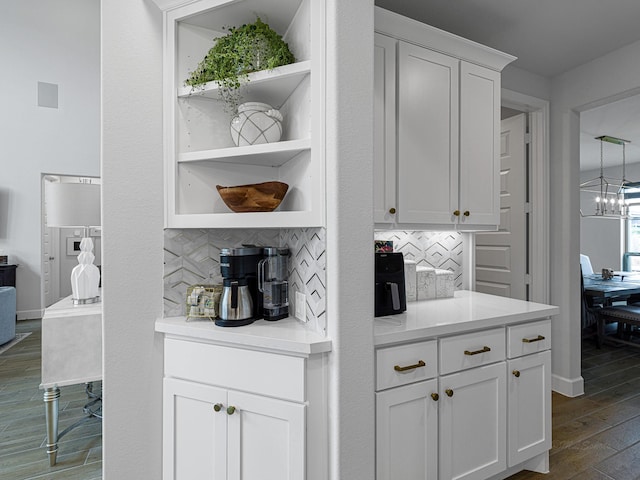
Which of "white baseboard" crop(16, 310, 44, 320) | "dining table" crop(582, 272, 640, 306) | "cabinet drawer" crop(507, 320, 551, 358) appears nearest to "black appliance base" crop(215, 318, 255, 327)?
"cabinet drawer" crop(507, 320, 551, 358)

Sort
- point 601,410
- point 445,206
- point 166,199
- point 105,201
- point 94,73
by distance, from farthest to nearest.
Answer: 1. point 94,73
2. point 601,410
3. point 445,206
4. point 166,199
5. point 105,201

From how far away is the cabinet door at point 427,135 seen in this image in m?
1.96

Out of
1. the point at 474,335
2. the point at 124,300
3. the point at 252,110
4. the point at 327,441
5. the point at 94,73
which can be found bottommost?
the point at 327,441

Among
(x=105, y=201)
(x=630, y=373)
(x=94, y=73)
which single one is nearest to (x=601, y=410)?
(x=630, y=373)

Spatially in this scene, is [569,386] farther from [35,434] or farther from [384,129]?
[35,434]

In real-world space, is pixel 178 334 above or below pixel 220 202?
below

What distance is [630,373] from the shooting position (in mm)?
3486

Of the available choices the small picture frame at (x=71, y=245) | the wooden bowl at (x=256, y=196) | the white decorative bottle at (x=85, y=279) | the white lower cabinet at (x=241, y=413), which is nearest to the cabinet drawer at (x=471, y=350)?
the white lower cabinet at (x=241, y=413)

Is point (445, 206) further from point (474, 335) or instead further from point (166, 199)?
point (166, 199)

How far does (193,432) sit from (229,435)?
191mm

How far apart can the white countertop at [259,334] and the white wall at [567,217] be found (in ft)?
8.59

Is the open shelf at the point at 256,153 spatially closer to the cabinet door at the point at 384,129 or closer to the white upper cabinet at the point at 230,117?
the white upper cabinet at the point at 230,117

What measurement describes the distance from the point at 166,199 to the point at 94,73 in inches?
191

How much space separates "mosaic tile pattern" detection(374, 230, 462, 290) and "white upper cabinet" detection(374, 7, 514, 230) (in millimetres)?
311
